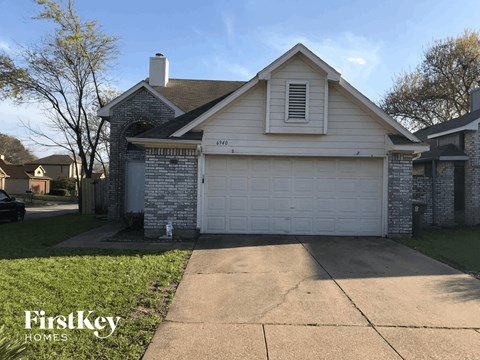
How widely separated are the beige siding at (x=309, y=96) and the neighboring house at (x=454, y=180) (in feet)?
19.4

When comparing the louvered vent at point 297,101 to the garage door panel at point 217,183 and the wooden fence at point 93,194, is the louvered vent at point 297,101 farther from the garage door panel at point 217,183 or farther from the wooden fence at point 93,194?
the wooden fence at point 93,194

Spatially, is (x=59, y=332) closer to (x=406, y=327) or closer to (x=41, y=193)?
(x=406, y=327)

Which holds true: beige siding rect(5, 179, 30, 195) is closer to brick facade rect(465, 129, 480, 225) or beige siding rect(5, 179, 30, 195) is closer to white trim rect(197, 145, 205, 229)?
white trim rect(197, 145, 205, 229)

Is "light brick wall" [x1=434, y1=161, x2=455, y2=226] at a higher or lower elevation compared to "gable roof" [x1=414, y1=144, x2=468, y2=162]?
lower

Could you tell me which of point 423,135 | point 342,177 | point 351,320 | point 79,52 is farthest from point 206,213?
point 79,52

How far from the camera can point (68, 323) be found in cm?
420

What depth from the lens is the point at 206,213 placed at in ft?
35.0

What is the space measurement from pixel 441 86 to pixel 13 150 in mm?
81282

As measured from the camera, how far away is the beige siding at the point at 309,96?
10375 millimetres

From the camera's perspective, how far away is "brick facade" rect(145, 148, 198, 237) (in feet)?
33.3

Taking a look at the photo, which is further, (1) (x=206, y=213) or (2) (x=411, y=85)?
(2) (x=411, y=85)

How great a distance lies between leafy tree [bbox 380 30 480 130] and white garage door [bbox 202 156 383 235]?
21.3 metres

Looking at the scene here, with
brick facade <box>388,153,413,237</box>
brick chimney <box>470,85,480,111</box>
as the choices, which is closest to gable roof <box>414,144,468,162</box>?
brick facade <box>388,153,413,237</box>

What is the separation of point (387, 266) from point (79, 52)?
20146mm
